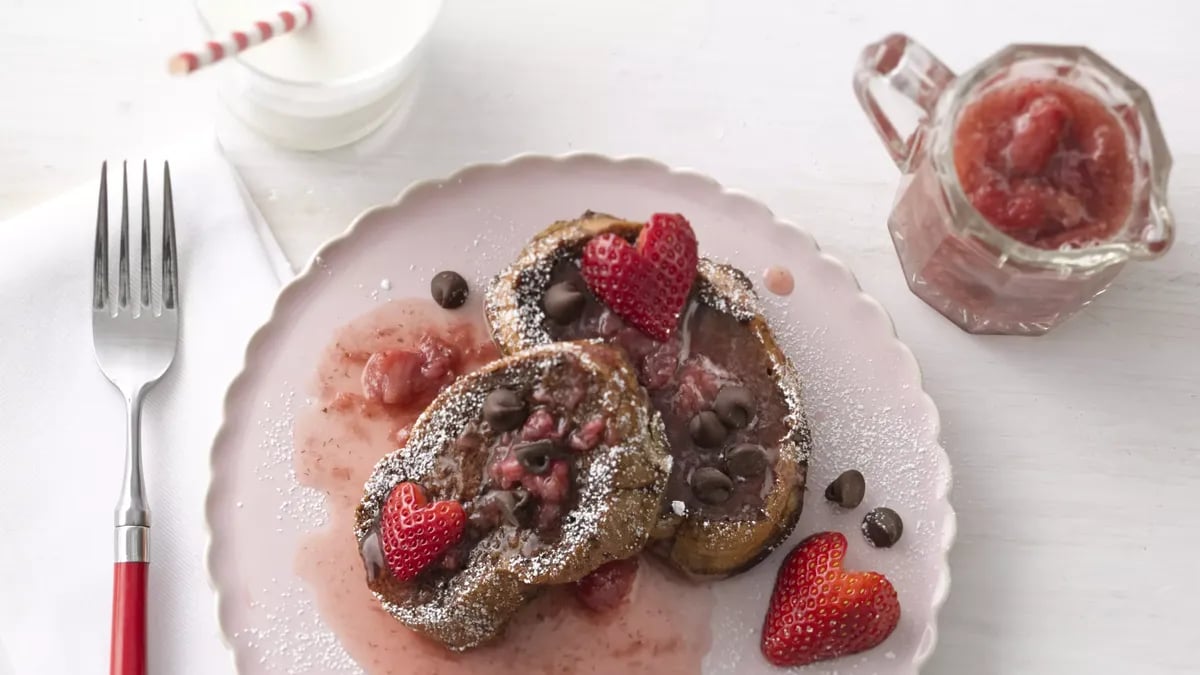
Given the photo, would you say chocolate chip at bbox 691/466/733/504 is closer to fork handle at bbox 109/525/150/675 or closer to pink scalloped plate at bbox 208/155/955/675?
pink scalloped plate at bbox 208/155/955/675

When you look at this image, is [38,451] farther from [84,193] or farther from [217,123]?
[217,123]

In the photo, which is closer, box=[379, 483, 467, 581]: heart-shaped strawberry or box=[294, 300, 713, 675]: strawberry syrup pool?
box=[379, 483, 467, 581]: heart-shaped strawberry

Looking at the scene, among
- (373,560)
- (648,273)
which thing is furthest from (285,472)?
(648,273)

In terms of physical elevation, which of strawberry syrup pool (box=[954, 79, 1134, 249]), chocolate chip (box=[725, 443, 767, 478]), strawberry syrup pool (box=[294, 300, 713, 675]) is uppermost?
strawberry syrup pool (box=[954, 79, 1134, 249])

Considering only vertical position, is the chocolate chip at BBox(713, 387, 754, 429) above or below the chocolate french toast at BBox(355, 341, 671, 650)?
above

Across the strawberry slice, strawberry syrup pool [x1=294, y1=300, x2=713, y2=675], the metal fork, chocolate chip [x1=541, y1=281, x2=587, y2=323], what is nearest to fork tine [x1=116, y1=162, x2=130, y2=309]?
the metal fork

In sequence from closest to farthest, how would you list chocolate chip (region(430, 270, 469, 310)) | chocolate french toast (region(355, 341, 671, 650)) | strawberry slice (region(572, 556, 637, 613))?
chocolate french toast (region(355, 341, 671, 650)), strawberry slice (region(572, 556, 637, 613)), chocolate chip (region(430, 270, 469, 310))

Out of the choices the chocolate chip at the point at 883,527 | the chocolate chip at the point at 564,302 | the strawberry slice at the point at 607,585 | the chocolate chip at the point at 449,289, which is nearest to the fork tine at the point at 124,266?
the chocolate chip at the point at 449,289

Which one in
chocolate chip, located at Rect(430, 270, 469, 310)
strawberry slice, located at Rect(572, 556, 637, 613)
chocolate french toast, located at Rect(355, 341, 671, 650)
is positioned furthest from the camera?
chocolate chip, located at Rect(430, 270, 469, 310)
